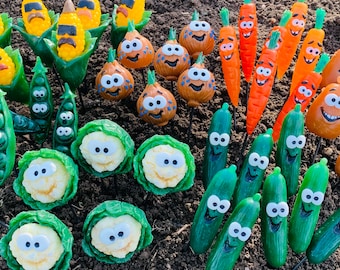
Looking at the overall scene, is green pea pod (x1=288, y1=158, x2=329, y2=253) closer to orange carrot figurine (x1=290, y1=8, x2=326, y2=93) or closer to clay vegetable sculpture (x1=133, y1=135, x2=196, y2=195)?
clay vegetable sculpture (x1=133, y1=135, x2=196, y2=195)

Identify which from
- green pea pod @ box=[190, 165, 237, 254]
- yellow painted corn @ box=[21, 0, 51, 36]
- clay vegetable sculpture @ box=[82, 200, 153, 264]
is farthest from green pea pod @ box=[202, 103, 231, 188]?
yellow painted corn @ box=[21, 0, 51, 36]

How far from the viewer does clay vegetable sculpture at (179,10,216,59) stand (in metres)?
1.84

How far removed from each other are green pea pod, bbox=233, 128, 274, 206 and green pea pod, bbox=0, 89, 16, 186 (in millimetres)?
711

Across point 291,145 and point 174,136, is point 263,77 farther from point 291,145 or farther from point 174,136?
point 174,136

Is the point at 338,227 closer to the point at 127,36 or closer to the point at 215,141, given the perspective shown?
the point at 215,141

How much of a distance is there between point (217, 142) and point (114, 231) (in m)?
0.44

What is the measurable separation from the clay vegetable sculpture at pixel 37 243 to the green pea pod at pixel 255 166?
0.55 m

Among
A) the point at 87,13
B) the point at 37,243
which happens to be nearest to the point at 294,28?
the point at 87,13

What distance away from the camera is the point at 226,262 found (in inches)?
57.6

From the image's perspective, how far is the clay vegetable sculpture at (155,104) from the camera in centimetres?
168

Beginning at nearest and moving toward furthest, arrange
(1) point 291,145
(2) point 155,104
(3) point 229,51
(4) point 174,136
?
(1) point 291,145 → (2) point 155,104 → (3) point 229,51 → (4) point 174,136

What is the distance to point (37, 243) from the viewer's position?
1341mm

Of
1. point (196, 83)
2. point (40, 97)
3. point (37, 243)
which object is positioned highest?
point (196, 83)

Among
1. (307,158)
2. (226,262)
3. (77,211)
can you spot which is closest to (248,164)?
(226,262)
